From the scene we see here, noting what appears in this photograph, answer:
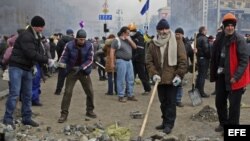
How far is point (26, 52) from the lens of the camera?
759cm

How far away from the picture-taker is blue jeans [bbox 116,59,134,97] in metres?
10.8

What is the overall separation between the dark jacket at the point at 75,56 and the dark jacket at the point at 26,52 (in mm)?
785

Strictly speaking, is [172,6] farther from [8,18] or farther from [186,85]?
[186,85]

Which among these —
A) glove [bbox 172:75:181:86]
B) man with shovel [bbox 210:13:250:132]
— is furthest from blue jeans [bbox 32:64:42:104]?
man with shovel [bbox 210:13:250:132]

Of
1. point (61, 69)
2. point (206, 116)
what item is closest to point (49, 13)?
point (61, 69)

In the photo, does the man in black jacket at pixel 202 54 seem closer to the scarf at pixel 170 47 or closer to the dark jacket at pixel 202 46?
the dark jacket at pixel 202 46

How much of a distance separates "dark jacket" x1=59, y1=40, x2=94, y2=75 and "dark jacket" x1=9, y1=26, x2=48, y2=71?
78 cm

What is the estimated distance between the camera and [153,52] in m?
7.58

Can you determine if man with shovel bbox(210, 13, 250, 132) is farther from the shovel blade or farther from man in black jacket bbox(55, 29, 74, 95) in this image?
man in black jacket bbox(55, 29, 74, 95)

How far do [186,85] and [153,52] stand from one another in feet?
24.4

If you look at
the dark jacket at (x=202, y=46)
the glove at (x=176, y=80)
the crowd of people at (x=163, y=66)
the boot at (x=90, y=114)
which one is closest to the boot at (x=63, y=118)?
the crowd of people at (x=163, y=66)

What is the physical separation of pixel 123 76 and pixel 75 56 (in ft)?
8.74

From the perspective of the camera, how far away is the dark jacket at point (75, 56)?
8461 mm

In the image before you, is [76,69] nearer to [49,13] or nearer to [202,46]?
[202,46]
